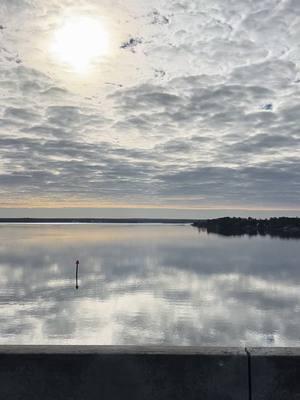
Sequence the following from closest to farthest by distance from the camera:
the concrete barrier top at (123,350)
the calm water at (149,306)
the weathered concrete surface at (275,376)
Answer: the weathered concrete surface at (275,376)
the concrete barrier top at (123,350)
the calm water at (149,306)

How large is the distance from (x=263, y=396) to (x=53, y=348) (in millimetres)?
2653

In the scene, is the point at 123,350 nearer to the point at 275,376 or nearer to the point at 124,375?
the point at 124,375

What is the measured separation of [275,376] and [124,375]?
1839 millimetres

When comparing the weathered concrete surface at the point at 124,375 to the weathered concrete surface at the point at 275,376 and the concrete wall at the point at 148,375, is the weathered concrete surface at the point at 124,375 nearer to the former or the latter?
the concrete wall at the point at 148,375

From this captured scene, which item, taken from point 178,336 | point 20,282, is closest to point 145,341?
point 178,336

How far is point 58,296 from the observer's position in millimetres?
37719

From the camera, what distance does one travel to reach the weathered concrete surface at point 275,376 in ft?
16.7

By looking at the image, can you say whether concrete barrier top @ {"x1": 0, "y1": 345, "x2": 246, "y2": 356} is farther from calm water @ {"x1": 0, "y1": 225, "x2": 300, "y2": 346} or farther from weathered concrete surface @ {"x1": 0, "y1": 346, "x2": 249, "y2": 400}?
calm water @ {"x1": 0, "y1": 225, "x2": 300, "y2": 346}

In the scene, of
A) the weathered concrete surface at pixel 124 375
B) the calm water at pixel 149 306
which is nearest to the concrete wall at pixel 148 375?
the weathered concrete surface at pixel 124 375

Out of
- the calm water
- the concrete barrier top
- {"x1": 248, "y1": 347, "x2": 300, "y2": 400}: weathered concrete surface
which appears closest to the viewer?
{"x1": 248, "y1": 347, "x2": 300, "y2": 400}: weathered concrete surface

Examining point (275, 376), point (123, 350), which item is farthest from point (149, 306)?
point (275, 376)

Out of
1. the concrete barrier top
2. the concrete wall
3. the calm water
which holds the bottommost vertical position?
the calm water

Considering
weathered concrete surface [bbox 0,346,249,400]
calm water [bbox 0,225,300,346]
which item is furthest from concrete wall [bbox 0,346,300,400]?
calm water [bbox 0,225,300,346]

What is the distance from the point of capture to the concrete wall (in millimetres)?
5105
